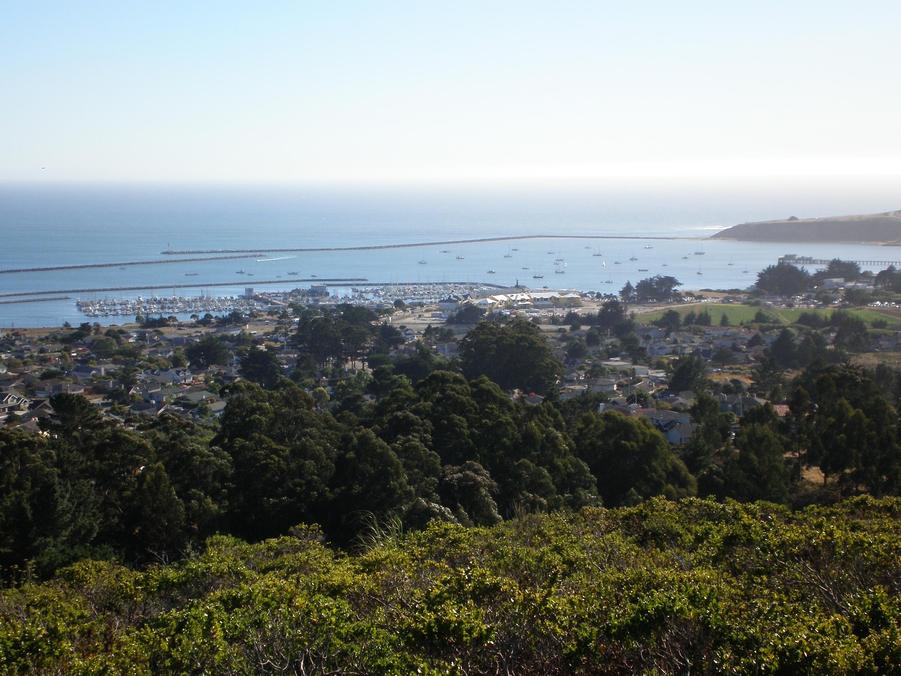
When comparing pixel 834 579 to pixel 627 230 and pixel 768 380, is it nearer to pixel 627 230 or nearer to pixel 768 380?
pixel 768 380

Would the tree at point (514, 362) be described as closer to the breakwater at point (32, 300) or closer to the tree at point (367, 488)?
the tree at point (367, 488)

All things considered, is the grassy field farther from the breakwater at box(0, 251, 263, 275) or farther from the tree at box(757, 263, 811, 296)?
the breakwater at box(0, 251, 263, 275)

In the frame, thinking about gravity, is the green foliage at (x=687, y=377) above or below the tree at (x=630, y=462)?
below

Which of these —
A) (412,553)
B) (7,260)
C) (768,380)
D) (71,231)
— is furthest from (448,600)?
(71,231)

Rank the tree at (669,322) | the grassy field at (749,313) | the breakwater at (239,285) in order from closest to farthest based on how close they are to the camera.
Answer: the tree at (669,322), the grassy field at (749,313), the breakwater at (239,285)

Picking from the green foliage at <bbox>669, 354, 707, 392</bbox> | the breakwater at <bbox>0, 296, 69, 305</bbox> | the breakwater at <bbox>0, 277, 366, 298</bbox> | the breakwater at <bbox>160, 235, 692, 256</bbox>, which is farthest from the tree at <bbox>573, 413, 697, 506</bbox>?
the breakwater at <bbox>160, 235, 692, 256</bbox>

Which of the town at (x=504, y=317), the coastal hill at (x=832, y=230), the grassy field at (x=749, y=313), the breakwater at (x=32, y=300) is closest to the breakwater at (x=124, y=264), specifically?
the breakwater at (x=32, y=300)
